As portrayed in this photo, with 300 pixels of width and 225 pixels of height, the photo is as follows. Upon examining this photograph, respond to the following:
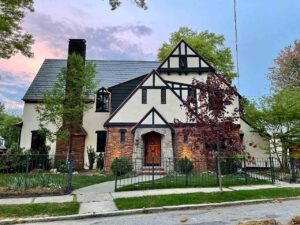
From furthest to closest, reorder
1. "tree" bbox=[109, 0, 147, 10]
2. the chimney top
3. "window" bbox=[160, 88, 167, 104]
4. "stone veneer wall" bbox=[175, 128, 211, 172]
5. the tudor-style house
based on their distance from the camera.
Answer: the chimney top → "window" bbox=[160, 88, 167, 104] → the tudor-style house → "stone veneer wall" bbox=[175, 128, 211, 172] → "tree" bbox=[109, 0, 147, 10]

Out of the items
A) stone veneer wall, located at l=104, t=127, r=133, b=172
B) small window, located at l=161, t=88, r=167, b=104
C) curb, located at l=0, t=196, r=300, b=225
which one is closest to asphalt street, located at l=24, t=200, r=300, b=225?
curb, located at l=0, t=196, r=300, b=225

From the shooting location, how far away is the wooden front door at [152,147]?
18938 millimetres

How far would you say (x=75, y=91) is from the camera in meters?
21.4

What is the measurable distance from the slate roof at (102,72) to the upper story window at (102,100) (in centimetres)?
104

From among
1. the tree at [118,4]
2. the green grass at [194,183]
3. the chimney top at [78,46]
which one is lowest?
the green grass at [194,183]

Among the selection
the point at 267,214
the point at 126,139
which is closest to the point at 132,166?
the point at 126,139

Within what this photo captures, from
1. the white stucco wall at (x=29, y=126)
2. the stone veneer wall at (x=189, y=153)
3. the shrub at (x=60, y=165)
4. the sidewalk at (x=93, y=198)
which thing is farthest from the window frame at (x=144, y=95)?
the sidewalk at (x=93, y=198)

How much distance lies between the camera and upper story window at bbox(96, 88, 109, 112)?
24520 millimetres

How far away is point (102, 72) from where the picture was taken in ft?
90.4

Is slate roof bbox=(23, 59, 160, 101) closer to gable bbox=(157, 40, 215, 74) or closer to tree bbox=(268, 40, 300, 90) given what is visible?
gable bbox=(157, 40, 215, 74)

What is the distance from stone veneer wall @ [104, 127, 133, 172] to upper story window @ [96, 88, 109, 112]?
550 centimetres

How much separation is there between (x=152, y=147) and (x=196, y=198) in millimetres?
9566

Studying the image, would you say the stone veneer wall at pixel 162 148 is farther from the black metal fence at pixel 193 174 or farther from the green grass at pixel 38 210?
the green grass at pixel 38 210

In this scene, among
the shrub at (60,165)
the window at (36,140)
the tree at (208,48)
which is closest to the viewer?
the shrub at (60,165)
